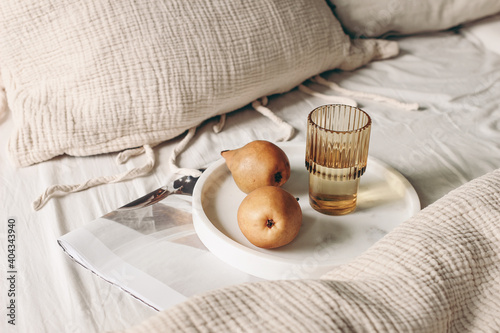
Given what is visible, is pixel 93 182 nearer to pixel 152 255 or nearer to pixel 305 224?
pixel 152 255

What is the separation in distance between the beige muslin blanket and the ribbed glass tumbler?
0.12m

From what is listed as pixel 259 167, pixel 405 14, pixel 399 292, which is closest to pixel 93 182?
pixel 259 167

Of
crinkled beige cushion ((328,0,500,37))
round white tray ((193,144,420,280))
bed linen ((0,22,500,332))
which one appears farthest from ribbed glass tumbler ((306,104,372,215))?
crinkled beige cushion ((328,0,500,37))

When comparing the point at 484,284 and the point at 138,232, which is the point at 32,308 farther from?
the point at 484,284

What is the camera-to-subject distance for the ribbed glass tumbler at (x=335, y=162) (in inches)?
20.4

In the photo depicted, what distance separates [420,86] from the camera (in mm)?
855

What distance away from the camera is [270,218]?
48cm

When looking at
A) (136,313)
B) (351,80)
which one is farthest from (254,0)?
(136,313)

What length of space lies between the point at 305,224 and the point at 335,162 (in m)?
0.08

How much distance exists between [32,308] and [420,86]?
69cm

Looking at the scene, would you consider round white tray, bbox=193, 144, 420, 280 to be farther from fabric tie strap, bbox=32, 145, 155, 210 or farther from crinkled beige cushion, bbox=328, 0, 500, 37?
crinkled beige cushion, bbox=328, 0, 500, 37

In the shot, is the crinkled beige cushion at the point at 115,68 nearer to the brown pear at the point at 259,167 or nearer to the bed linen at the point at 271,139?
the bed linen at the point at 271,139

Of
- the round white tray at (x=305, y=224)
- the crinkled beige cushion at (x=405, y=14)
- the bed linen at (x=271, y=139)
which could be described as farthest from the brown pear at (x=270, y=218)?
the crinkled beige cushion at (x=405, y=14)

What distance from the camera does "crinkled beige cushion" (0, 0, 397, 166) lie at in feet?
2.17
